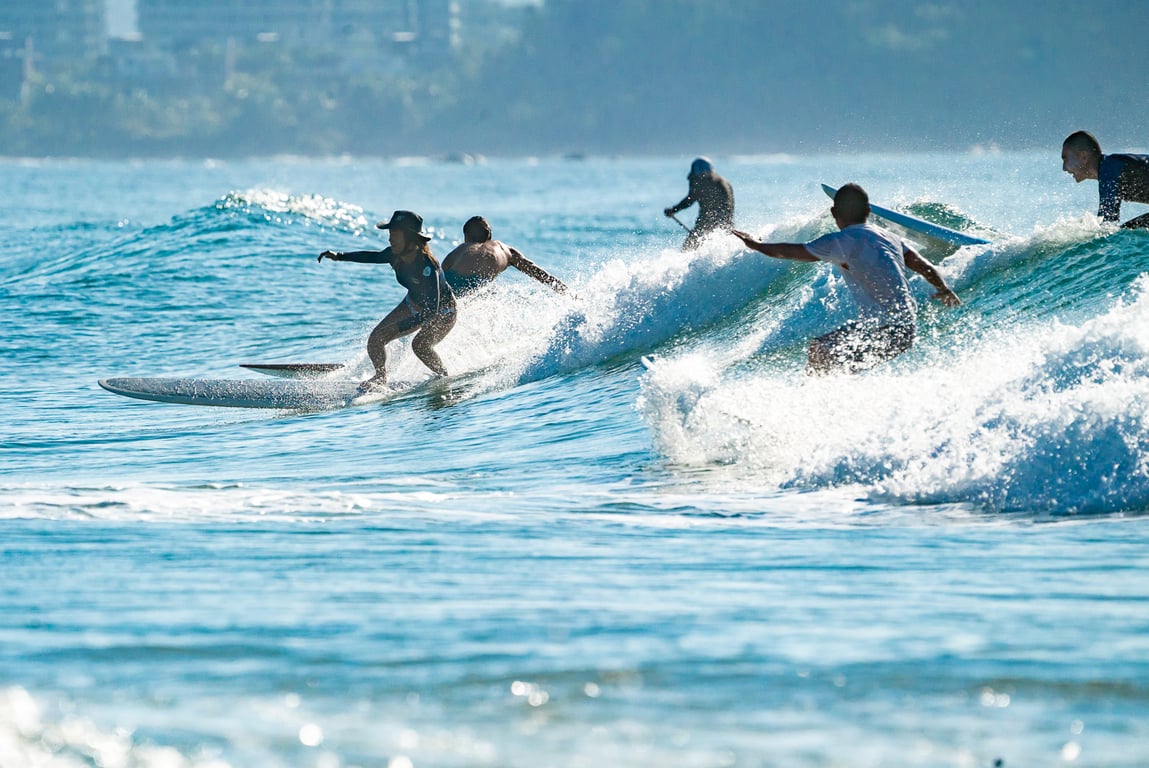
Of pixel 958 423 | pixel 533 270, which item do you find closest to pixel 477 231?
pixel 533 270

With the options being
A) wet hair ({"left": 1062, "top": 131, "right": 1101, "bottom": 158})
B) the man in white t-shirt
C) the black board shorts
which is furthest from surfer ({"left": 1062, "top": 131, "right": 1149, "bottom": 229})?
the black board shorts

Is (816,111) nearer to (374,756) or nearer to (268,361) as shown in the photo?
(268,361)

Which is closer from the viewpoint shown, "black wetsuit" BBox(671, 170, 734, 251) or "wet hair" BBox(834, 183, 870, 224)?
"wet hair" BBox(834, 183, 870, 224)

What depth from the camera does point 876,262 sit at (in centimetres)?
868

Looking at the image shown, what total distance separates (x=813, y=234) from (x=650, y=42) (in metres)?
159

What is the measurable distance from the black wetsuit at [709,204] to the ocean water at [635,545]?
1195 millimetres

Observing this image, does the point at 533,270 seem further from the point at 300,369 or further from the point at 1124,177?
the point at 1124,177

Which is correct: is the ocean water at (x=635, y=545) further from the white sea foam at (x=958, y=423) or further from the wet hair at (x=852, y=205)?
the wet hair at (x=852, y=205)

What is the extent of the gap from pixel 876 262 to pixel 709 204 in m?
7.37

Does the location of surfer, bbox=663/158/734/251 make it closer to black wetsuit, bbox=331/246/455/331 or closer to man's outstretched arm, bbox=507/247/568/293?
man's outstretched arm, bbox=507/247/568/293

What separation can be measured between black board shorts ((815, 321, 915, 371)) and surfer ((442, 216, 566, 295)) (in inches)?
177

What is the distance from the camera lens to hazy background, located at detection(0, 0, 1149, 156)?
13888cm

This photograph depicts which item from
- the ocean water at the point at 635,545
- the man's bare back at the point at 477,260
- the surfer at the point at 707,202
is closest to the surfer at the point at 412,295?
the ocean water at the point at 635,545

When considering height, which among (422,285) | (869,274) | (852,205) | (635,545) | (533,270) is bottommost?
(635,545)
